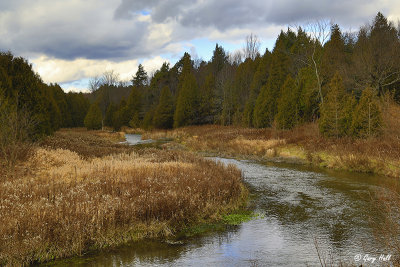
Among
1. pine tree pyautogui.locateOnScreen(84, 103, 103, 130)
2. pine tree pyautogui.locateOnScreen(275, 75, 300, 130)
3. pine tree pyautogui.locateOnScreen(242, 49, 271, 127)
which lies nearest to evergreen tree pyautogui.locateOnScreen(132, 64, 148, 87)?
pine tree pyautogui.locateOnScreen(84, 103, 103, 130)

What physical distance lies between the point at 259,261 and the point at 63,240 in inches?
178

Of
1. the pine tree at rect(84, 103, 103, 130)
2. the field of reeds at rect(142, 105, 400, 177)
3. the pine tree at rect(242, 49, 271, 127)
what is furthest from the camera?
the pine tree at rect(84, 103, 103, 130)

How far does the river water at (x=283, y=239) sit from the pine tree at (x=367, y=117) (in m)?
8.99

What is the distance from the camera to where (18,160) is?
15.0 m

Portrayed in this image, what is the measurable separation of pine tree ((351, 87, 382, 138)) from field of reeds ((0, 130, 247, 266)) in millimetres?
13649

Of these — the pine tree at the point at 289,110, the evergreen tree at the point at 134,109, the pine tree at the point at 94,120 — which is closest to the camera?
the pine tree at the point at 289,110

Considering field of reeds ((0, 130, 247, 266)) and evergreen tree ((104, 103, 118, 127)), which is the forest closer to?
evergreen tree ((104, 103, 118, 127))

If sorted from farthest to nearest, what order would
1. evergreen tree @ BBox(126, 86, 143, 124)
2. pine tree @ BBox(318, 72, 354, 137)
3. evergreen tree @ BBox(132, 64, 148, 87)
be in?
evergreen tree @ BBox(132, 64, 148, 87), evergreen tree @ BBox(126, 86, 143, 124), pine tree @ BBox(318, 72, 354, 137)

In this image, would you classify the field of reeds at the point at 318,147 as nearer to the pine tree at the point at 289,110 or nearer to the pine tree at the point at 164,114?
the pine tree at the point at 289,110

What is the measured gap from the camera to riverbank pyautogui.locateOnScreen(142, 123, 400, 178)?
18.7 m

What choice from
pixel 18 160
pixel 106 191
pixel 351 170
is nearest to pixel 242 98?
pixel 351 170

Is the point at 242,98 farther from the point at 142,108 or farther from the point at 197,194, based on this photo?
the point at 197,194

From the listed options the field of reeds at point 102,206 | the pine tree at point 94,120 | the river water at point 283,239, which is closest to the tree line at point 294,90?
the pine tree at point 94,120

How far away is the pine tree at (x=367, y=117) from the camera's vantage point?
73.3 ft
